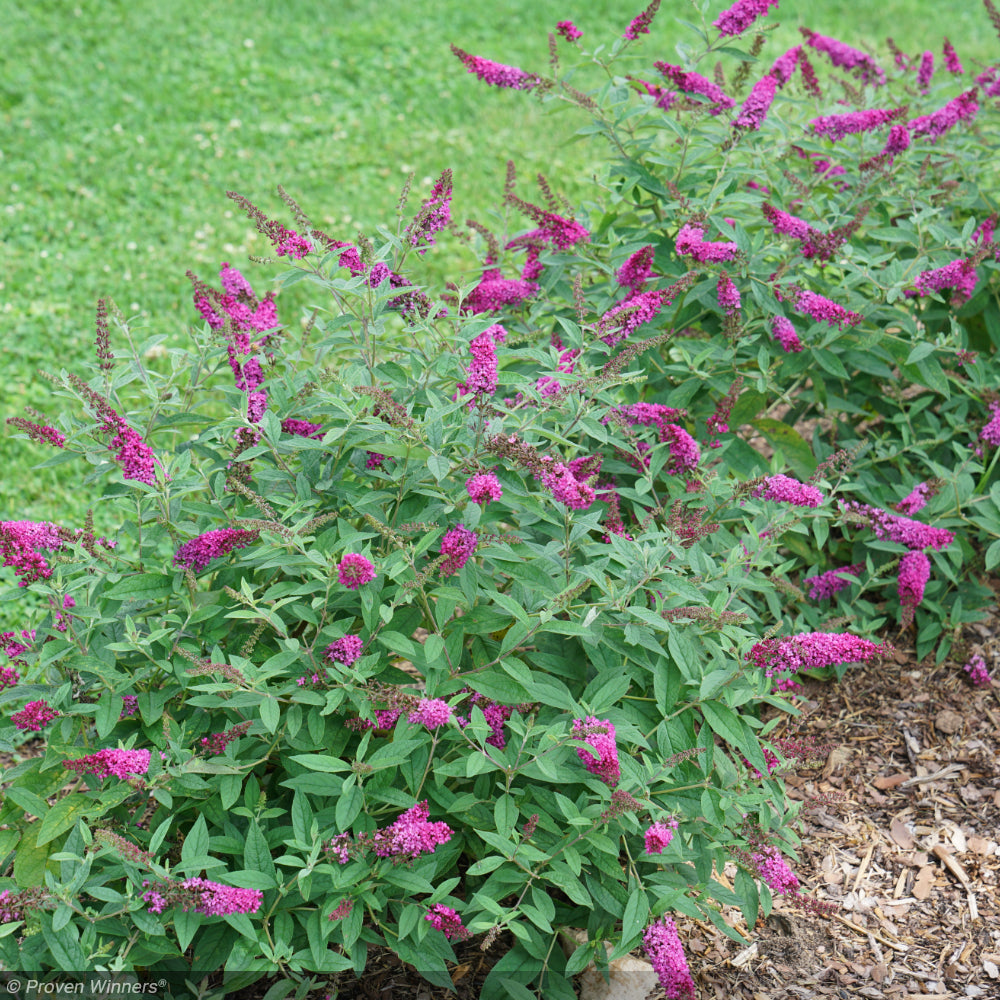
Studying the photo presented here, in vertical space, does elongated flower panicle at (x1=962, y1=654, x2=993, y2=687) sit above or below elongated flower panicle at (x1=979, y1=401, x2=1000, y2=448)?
below

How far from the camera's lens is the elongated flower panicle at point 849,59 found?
468 centimetres

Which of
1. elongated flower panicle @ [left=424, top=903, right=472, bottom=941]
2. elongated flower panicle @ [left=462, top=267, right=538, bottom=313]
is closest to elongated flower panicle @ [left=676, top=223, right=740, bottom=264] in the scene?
elongated flower panicle @ [left=462, top=267, right=538, bottom=313]

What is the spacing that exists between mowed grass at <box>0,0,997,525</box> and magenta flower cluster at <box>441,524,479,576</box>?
3.03 meters

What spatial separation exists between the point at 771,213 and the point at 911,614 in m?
1.44

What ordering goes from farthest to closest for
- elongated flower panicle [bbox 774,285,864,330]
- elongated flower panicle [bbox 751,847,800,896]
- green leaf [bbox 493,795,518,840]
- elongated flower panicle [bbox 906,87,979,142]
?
elongated flower panicle [bbox 906,87,979,142] < elongated flower panicle [bbox 774,285,864,330] < elongated flower panicle [bbox 751,847,800,896] < green leaf [bbox 493,795,518,840]

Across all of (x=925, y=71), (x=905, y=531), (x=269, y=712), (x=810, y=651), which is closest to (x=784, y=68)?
(x=925, y=71)

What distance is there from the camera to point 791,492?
2920mm

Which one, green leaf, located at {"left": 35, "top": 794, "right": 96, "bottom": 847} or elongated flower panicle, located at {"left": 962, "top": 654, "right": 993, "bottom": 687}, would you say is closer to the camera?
green leaf, located at {"left": 35, "top": 794, "right": 96, "bottom": 847}

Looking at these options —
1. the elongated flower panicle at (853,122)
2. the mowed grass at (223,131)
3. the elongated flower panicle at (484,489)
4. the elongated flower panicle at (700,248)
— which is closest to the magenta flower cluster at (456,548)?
the elongated flower panicle at (484,489)

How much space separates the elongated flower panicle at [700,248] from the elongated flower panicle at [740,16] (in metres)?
0.69

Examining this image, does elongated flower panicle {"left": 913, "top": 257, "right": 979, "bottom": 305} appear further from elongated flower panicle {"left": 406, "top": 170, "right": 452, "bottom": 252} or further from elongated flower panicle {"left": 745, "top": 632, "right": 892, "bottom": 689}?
elongated flower panicle {"left": 406, "top": 170, "right": 452, "bottom": 252}

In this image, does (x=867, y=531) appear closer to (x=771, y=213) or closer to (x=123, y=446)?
(x=771, y=213)

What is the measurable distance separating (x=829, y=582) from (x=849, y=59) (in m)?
2.63

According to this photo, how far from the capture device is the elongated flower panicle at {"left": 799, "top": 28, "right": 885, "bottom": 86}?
4680 millimetres
